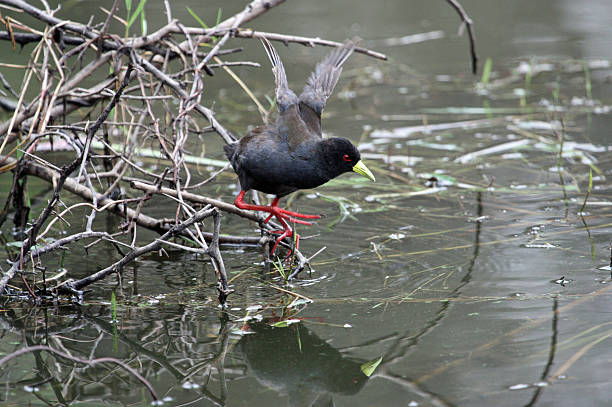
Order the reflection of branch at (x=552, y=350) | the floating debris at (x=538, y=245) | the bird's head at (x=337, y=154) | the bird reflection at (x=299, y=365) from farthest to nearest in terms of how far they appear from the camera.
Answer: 1. the floating debris at (x=538, y=245)
2. the bird's head at (x=337, y=154)
3. the bird reflection at (x=299, y=365)
4. the reflection of branch at (x=552, y=350)

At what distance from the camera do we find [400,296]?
135 inches

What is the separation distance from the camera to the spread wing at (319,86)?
382cm

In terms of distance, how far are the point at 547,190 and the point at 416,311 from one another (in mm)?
1947

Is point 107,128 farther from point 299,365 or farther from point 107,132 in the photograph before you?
point 299,365

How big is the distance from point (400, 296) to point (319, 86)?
4.20 ft

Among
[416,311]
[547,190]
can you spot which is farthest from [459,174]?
[416,311]

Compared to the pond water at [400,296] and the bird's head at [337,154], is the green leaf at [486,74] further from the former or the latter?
the bird's head at [337,154]

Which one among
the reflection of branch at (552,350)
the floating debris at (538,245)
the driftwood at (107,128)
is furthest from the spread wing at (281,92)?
the reflection of branch at (552,350)

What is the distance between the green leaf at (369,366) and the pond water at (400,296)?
25mm

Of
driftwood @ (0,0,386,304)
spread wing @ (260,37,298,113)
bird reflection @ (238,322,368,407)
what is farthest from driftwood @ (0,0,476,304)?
bird reflection @ (238,322,368,407)

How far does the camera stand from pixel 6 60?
7.45 m

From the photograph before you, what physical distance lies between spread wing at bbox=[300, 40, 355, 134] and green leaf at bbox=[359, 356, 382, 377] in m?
1.29

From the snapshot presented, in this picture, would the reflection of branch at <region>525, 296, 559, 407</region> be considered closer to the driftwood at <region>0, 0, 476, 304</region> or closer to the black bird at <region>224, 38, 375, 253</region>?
the black bird at <region>224, 38, 375, 253</region>

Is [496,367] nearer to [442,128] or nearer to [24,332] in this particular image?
[24,332]
